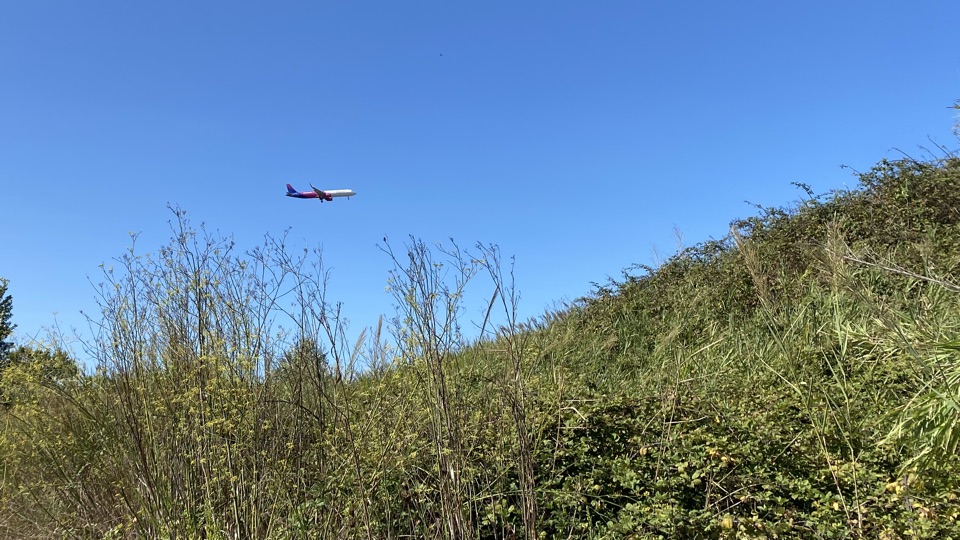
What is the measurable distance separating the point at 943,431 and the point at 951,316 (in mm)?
1278

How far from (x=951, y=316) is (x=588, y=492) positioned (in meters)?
2.25

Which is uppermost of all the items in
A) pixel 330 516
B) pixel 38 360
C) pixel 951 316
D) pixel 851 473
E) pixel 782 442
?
pixel 38 360

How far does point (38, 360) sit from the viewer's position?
2891 mm

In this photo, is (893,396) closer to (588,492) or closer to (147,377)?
(588,492)

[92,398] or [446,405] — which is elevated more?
[92,398]

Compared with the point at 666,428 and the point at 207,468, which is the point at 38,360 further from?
the point at 666,428

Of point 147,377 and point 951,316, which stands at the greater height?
point 147,377

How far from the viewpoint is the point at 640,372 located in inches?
163

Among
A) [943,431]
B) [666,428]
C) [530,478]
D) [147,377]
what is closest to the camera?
[943,431]

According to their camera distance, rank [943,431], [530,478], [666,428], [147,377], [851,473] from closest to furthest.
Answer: [943,431], [530,478], [851,473], [147,377], [666,428]

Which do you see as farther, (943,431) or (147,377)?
(147,377)

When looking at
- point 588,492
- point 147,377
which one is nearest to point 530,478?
point 588,492

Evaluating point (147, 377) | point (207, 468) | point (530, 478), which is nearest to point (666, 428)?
point (530, 478)

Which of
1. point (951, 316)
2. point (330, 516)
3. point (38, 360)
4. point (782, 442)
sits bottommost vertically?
point (782, 442)
